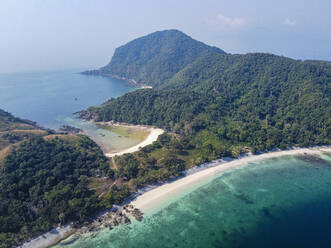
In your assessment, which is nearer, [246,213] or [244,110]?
[246,213]

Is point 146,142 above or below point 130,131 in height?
below

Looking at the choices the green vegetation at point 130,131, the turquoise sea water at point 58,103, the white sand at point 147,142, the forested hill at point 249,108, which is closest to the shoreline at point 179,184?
the forested hill at point 249,108

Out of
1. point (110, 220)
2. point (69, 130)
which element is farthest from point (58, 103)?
point (110, 220)

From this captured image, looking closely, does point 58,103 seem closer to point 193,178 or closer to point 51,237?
point 193,178

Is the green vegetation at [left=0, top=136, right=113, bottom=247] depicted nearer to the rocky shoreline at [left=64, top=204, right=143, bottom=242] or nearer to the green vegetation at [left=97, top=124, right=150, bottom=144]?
the rocky shoreline at [left=64, top=204, right=143, bottom=242]

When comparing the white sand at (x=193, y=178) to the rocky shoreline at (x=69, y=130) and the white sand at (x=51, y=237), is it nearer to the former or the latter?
the white sand at (x=51, y=237)

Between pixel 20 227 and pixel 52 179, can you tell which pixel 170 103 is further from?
pixel 20 227

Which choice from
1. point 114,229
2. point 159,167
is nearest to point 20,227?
point 114,229
